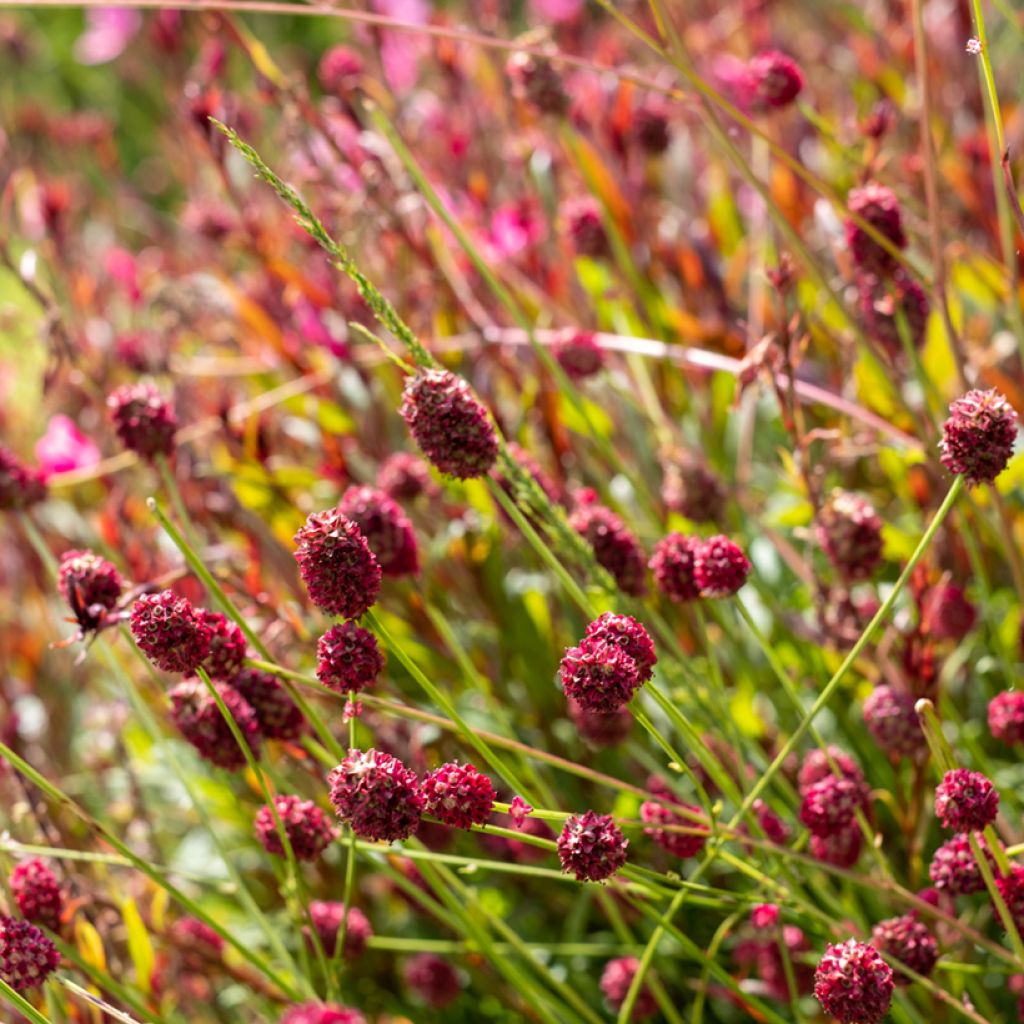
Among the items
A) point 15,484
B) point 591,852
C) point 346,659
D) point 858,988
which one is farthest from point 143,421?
point 858,988

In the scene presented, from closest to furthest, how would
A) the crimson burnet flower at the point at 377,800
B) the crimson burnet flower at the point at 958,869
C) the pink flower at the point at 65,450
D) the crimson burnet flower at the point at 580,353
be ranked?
the crimson burnet flower at the point at 377,800
the crimson burnet flower at the point at 958,869
the crimson burnet flower at the point at 580,353
the pink flower at the point at 65,450

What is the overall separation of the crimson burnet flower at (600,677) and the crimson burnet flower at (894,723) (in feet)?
0.92

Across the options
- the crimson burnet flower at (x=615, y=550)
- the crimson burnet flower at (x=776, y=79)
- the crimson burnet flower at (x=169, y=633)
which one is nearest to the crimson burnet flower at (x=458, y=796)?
the crimson burnet flower at (x=169, y=633)

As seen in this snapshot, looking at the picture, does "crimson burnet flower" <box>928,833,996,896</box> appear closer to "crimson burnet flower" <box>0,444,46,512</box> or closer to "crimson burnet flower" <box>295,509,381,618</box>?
"crimson burnet flower" <box>295,509,381,618</box>

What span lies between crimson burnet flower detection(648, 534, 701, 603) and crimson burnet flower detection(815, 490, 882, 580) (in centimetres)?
14

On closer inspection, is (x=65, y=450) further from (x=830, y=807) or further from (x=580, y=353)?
(x=830, y=807)

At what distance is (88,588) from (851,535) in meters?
0.47

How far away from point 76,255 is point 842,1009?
173 centimetres

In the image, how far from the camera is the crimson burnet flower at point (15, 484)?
0.90 metres

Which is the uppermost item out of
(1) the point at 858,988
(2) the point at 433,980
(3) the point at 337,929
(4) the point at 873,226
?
(4) the point at 873,226

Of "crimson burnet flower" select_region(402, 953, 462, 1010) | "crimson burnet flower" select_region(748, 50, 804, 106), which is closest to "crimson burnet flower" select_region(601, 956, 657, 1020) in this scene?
"crimson burnet flower" select_region(402, 953, 462, 1010)

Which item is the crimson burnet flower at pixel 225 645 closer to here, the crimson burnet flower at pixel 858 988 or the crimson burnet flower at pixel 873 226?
the crimson burnet flower at pixel 858 988

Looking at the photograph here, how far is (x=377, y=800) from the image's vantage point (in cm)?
57

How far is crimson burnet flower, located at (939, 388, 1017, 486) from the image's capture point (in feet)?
2.01
